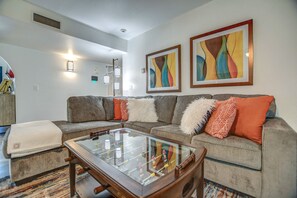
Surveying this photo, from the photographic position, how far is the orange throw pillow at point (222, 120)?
1.40 metres

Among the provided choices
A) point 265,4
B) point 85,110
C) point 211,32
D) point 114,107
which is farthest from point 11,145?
point 265,4

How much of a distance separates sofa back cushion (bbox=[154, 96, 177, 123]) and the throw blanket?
4.81 ft

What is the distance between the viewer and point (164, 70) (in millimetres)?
2865

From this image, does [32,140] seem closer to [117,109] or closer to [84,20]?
[117,109]

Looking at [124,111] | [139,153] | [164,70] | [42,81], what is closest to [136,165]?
[139,153]

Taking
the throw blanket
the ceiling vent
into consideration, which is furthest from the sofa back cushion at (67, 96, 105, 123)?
the ceiling vent

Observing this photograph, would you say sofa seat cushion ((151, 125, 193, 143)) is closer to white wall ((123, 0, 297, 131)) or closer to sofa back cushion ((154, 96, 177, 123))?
sofa back cushion ((154, 96, 177, 123))

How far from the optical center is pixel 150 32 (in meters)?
3.11

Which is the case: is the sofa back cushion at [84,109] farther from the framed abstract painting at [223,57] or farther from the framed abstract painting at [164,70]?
the framed abstract painting at [223,57]

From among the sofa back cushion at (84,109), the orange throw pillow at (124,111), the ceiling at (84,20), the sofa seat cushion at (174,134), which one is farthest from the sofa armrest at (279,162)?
the sofa back cushion at (84,109)

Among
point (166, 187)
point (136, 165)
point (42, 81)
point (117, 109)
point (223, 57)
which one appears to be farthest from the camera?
point (42, 81)

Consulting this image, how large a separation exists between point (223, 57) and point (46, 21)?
2.80 m

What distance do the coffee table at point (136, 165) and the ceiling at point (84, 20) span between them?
1.99 m

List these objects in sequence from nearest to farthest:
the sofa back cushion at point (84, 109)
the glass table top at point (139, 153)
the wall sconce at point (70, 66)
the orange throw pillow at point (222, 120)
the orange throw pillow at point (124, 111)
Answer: the glass table top at point (139, 153) < the orange throw pillow at point (222, 120) < the sofa back cushion at point (84, 109) < the orange throw pillow at point (124, 111) < the wall sconce at point (70, 66)
